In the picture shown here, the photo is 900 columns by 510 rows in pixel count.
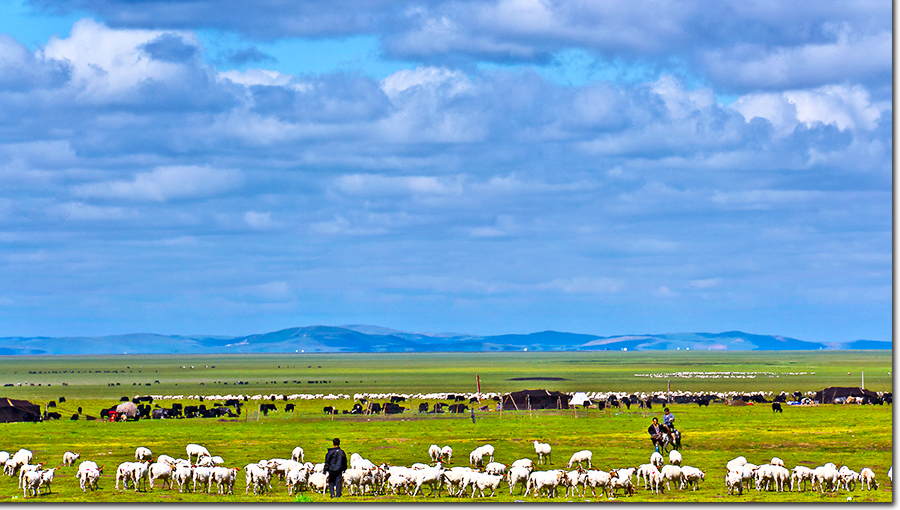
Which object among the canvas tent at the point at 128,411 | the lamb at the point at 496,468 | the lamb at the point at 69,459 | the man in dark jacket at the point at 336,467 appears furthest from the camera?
the canvas tent at the point at 128,411

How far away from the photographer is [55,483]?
30938 millimetres

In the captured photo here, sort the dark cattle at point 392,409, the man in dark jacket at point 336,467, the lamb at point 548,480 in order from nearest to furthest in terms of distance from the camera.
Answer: the man in dark jacket at point 336,467 < the lamb at point 548,480 < the dark cattle at point 392,409

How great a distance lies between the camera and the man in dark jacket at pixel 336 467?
86.1 feet

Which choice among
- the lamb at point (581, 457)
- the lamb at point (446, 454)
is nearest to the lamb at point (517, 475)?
the lamb at point (581, 457)

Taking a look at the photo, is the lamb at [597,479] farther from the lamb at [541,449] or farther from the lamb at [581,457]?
the lamb at [541,449]

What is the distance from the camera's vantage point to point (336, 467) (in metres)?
26.2

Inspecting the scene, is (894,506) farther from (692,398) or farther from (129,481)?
(692,398)

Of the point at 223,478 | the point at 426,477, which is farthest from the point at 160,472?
the point at 426,477

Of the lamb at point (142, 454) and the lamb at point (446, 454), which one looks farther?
the lamb at point (446, 454)

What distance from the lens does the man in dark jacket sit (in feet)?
86.1

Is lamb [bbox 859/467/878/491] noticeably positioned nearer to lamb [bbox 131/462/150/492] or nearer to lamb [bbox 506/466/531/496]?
lamb [bbox 506/466/531/496]

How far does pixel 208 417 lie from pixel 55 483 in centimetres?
3945

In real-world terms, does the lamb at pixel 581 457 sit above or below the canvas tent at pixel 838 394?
below

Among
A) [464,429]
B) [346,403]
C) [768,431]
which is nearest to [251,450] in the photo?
[464,429]
